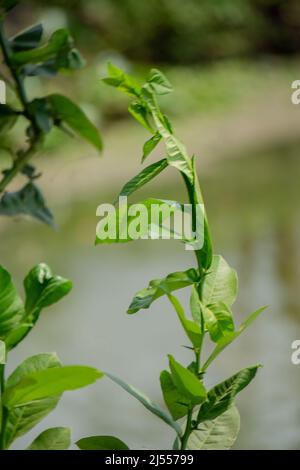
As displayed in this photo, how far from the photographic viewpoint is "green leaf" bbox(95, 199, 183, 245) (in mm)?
466

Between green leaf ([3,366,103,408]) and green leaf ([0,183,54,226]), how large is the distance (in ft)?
0.86

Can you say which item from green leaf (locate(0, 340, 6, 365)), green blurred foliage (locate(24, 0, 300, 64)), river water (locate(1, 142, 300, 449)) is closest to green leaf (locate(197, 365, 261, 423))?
green leaf (locate(0, 340, 6, 365))

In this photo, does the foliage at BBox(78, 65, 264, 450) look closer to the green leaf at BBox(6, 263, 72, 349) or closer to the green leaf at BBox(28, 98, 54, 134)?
the green leaf at BBox(6, 263, 72, 349)

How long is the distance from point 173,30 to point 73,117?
8.90 m

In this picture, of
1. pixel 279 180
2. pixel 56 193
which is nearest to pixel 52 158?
pixel 56 193

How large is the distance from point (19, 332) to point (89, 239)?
3.99m

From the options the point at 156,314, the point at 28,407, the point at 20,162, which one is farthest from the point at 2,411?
the point at 156,314

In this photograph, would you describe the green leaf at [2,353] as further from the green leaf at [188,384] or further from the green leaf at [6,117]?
the green leaf at [6,117]

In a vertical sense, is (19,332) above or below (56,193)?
below

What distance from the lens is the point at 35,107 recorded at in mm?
712

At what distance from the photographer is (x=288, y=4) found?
10625 mm

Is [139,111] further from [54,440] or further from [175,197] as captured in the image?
[175,197]
